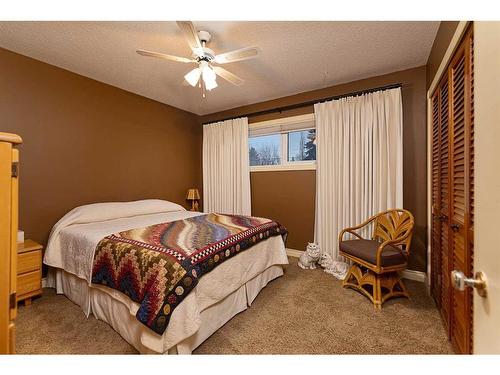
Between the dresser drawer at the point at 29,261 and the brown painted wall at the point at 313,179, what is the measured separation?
276 cm

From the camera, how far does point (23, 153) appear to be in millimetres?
2344

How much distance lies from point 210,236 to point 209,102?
8.70ft

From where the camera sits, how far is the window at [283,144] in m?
3.36

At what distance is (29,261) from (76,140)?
1.46m

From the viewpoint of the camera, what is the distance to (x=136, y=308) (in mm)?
1448

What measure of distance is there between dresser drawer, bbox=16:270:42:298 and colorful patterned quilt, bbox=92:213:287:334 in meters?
0.88

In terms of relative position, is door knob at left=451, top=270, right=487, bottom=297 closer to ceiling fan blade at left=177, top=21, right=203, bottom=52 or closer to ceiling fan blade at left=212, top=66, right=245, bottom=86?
ceiling fan blade at left=177, top=21, right=203, bottom=52

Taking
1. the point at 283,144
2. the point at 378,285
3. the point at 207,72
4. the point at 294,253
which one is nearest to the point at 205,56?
the point at 207,72

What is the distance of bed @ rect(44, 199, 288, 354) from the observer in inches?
54.2

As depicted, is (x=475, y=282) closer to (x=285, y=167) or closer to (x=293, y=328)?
(x=293, y=328)

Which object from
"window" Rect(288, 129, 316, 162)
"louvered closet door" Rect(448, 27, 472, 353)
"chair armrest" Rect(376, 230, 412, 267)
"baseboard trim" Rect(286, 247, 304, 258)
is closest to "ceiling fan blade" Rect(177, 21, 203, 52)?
"louvered closet door" Rect(448, 27, 472, 353)

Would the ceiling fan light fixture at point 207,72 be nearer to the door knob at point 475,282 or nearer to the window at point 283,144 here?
the window at point 283,144

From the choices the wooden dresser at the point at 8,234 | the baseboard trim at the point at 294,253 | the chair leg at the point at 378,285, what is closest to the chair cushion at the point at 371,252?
the chair leg at the point at 378,285
